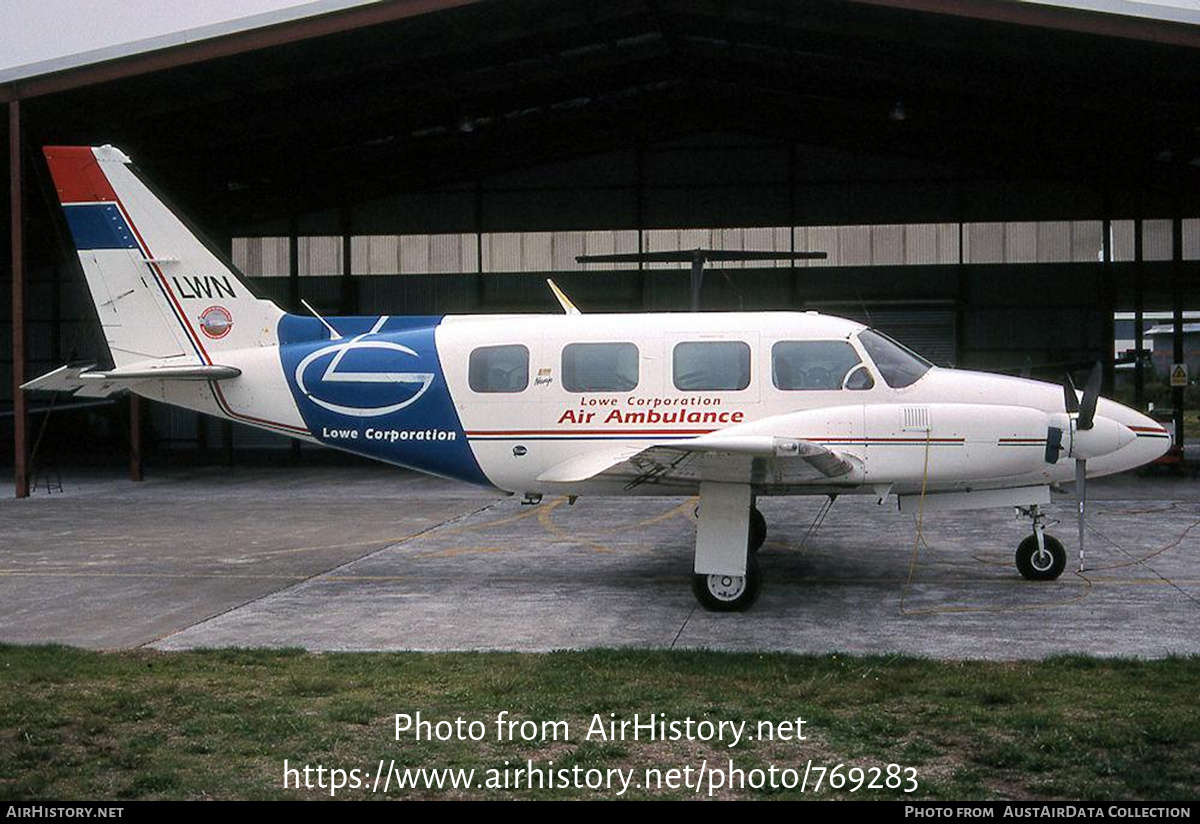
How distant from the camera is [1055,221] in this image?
27.5 meters

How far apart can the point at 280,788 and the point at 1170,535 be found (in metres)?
13.3

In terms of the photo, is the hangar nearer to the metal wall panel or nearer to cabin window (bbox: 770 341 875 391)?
the metal wall panel

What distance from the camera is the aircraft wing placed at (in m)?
9.88

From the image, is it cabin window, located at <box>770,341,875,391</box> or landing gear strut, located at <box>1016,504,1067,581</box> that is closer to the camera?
cabin window, located at <box>770,341,875,391</box>

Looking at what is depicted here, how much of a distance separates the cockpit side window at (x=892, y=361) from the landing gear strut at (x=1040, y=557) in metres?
1.94

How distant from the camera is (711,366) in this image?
38.9 feet

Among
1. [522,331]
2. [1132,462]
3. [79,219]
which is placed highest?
[79,219]

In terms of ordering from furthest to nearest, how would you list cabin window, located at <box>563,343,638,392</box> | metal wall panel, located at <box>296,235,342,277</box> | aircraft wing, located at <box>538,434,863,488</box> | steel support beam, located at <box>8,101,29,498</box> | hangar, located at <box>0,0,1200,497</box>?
metal wall panel, located at <box>296,235,342,277</box> < hangar, located at <box>0,0,1200,497</box> < steel support beam, located at <box>8,101,29,498</box> < cabin window, located at <box>563,343,638,392</box> < aircraft wing, located at <box>538,434,863,488</box>

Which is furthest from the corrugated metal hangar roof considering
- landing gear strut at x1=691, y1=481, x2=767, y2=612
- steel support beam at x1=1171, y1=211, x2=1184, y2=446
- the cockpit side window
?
landing gear strut at x1=691, y1=481, x2=767, y2=612

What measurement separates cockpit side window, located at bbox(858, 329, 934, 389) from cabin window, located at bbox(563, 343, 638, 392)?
7.96ft

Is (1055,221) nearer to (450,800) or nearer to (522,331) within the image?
(522,331)

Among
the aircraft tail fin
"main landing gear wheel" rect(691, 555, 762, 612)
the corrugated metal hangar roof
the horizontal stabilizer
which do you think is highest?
the corrugated metal hangar roof

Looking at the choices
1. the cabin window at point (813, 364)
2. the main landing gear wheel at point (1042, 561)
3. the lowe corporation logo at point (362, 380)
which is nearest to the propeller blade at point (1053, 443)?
the main landing gear wheel at point (1042, 561)
